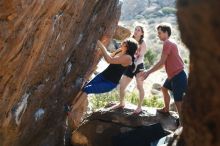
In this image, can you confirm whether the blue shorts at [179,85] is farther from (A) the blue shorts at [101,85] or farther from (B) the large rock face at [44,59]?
(B) the large rock face at [44,59]

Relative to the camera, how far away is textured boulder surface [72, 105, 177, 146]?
12156 mm

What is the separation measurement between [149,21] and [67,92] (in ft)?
337

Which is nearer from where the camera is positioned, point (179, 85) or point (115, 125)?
point (179, 85)

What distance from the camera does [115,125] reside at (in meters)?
12.7

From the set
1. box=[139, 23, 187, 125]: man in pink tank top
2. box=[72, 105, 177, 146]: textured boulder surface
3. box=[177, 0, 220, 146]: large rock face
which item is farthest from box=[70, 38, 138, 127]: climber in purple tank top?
box=[177, 0, 220, 146]: large rock face

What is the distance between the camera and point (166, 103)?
40.1 feet

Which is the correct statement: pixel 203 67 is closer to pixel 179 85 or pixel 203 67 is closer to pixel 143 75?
pixel 179 85

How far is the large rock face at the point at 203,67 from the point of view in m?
4.07

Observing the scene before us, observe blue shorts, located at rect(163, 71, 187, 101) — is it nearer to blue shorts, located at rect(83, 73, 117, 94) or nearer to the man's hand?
the man's hand

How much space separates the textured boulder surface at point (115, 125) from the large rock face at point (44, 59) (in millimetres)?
699

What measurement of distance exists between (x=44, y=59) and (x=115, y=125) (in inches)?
126

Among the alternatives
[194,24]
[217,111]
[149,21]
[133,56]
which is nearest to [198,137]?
[217,111]

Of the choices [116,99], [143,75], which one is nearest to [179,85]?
[143,75]

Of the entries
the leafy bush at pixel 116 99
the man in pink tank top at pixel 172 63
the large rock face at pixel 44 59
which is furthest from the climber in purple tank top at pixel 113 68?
the leafy bush at pixel 116 99
